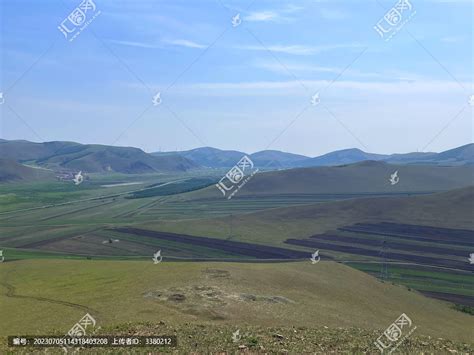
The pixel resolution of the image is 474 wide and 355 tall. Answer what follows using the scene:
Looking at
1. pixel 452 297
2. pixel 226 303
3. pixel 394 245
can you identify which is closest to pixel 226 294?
pixel 226 303

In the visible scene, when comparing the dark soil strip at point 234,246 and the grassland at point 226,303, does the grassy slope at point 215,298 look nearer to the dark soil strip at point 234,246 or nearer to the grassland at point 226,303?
the grassland at point 226,303

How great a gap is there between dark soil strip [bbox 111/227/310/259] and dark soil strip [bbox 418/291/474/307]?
36.1 m

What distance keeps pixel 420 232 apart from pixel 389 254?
1127 inches

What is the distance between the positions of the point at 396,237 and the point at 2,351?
117234 millimetres

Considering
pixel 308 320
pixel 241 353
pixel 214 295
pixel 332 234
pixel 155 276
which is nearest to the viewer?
pixel 241 353

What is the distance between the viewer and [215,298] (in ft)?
160

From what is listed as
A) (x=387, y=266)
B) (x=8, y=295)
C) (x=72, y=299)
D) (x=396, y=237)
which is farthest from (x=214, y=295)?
(x=396, y=237)

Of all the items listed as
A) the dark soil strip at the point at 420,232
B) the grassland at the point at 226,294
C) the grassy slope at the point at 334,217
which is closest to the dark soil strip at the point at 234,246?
the grassland at the point at 226,294

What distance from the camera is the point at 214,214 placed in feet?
622

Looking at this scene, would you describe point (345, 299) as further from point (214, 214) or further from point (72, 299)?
point (214, 214)

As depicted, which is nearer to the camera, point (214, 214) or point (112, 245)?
point (112, 245)

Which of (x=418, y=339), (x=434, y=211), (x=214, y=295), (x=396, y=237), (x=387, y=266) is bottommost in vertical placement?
(x=418, y=339)

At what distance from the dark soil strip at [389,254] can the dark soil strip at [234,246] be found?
996 cm

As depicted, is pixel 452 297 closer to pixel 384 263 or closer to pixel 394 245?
pixel 384 263
